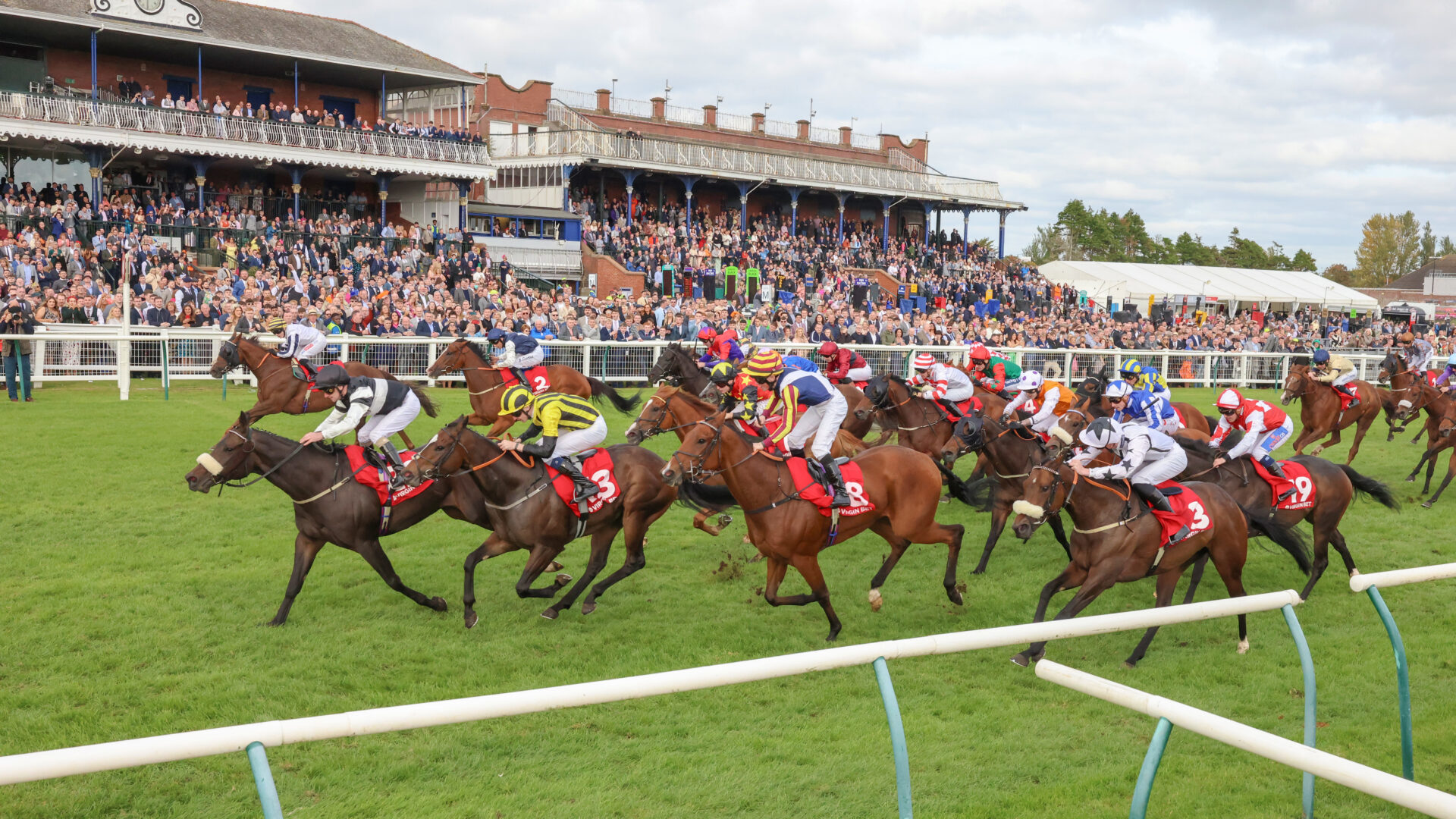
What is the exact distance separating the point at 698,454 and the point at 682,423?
248 cm

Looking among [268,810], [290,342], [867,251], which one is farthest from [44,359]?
[867,251]

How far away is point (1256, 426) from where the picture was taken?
25.2 ft

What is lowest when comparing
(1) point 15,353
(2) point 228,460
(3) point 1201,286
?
(2) point 228,460

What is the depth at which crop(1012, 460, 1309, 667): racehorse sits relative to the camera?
616cm

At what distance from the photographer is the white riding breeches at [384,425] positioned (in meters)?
Result: 7.56

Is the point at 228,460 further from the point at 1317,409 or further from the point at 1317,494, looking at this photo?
the point at 1317,409

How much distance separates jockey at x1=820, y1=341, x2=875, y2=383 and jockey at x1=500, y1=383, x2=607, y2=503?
344 centimetres

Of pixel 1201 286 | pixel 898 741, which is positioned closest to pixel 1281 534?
pixel 898 741

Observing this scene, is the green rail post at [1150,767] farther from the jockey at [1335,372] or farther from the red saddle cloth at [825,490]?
the jockey at [1335,372]

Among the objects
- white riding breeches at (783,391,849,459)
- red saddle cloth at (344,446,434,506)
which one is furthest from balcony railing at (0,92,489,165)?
→ white riding breeches at (783,391,849,459)

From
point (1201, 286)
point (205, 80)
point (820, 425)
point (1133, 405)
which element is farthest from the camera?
point (1201, 286)

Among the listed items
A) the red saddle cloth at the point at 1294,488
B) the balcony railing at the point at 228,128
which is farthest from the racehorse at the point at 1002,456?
the balcony railing at the point at 228,128

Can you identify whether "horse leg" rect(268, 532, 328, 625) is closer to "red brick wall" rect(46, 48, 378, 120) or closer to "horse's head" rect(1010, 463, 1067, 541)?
"horse's head" rect(1010, 463, 1067, 541)

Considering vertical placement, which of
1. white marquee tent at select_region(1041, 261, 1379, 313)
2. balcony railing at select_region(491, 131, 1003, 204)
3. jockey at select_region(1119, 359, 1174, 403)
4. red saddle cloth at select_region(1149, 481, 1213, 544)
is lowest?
red saddle cloth at select_region(1149, 481, 1213, 544)
